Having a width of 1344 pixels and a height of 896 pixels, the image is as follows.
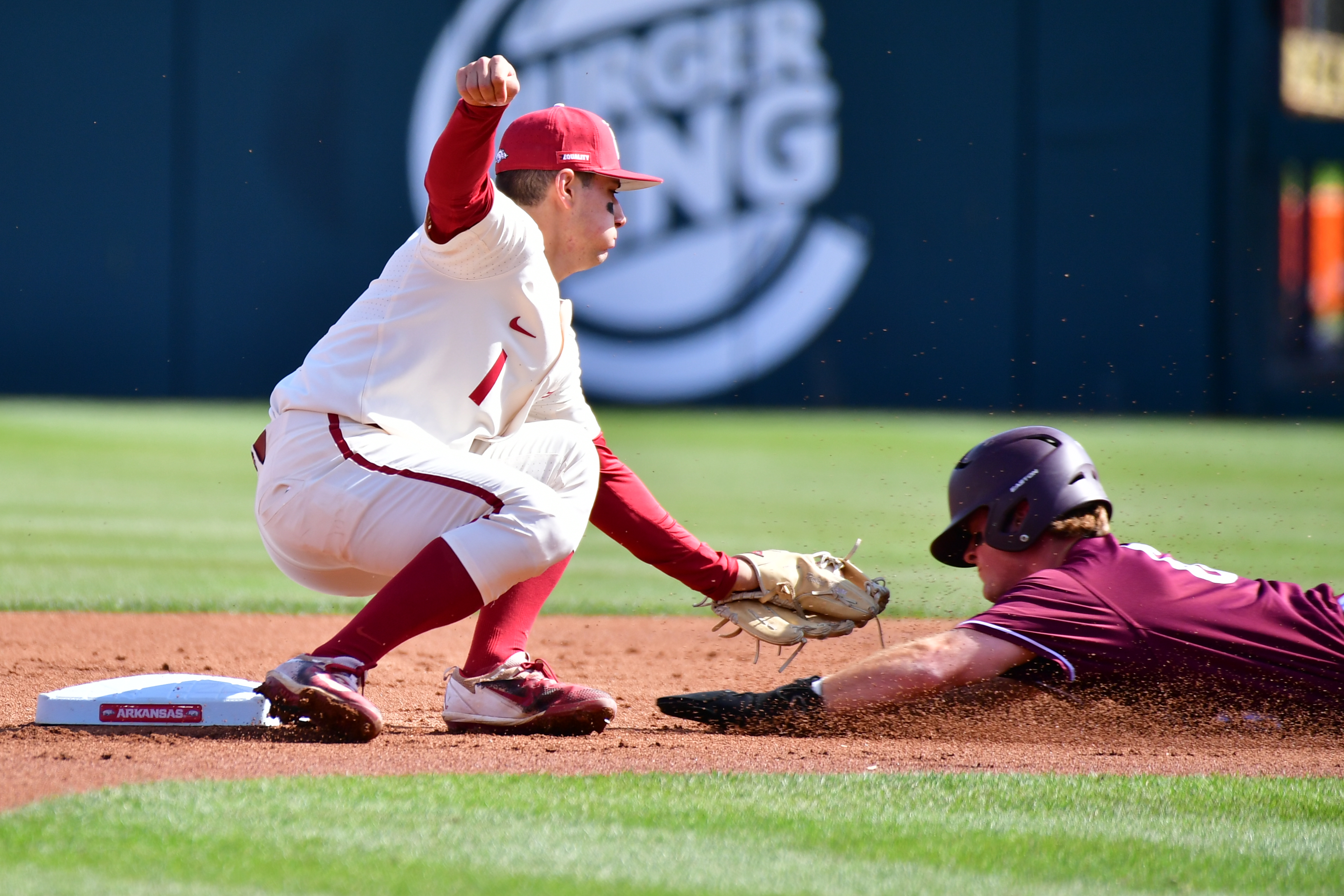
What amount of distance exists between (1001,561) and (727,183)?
525 inches

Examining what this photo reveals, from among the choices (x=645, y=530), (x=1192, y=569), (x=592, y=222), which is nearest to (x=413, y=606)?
(x=645, y=530)

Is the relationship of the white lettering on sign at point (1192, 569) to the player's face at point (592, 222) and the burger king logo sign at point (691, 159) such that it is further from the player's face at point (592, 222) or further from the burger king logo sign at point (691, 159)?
the burger king logo sign at point (691, 159)

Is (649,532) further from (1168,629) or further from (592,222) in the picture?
(1168,629)

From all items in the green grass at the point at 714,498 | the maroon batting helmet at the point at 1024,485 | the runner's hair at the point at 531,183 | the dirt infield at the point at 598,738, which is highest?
the runner's hair at the point at 531,183

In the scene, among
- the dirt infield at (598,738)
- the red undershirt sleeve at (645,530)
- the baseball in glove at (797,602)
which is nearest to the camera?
the dirt infield at (598,738)

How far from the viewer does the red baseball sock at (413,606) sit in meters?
3.04

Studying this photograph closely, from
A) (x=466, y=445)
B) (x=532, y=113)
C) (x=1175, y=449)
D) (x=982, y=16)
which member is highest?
(x=982, y=16)

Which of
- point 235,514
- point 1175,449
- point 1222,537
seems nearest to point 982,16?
point 1175,449

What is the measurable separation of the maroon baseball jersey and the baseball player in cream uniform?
97 cm

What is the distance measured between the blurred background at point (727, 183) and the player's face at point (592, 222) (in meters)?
12.9

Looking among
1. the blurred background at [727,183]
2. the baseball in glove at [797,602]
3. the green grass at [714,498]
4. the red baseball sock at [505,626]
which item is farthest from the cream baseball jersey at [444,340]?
the blurred background at [727,183]

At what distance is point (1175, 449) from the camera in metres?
13.5

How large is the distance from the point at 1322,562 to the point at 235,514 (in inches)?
226

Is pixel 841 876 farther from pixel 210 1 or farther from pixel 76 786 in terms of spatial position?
pixel 210 1
